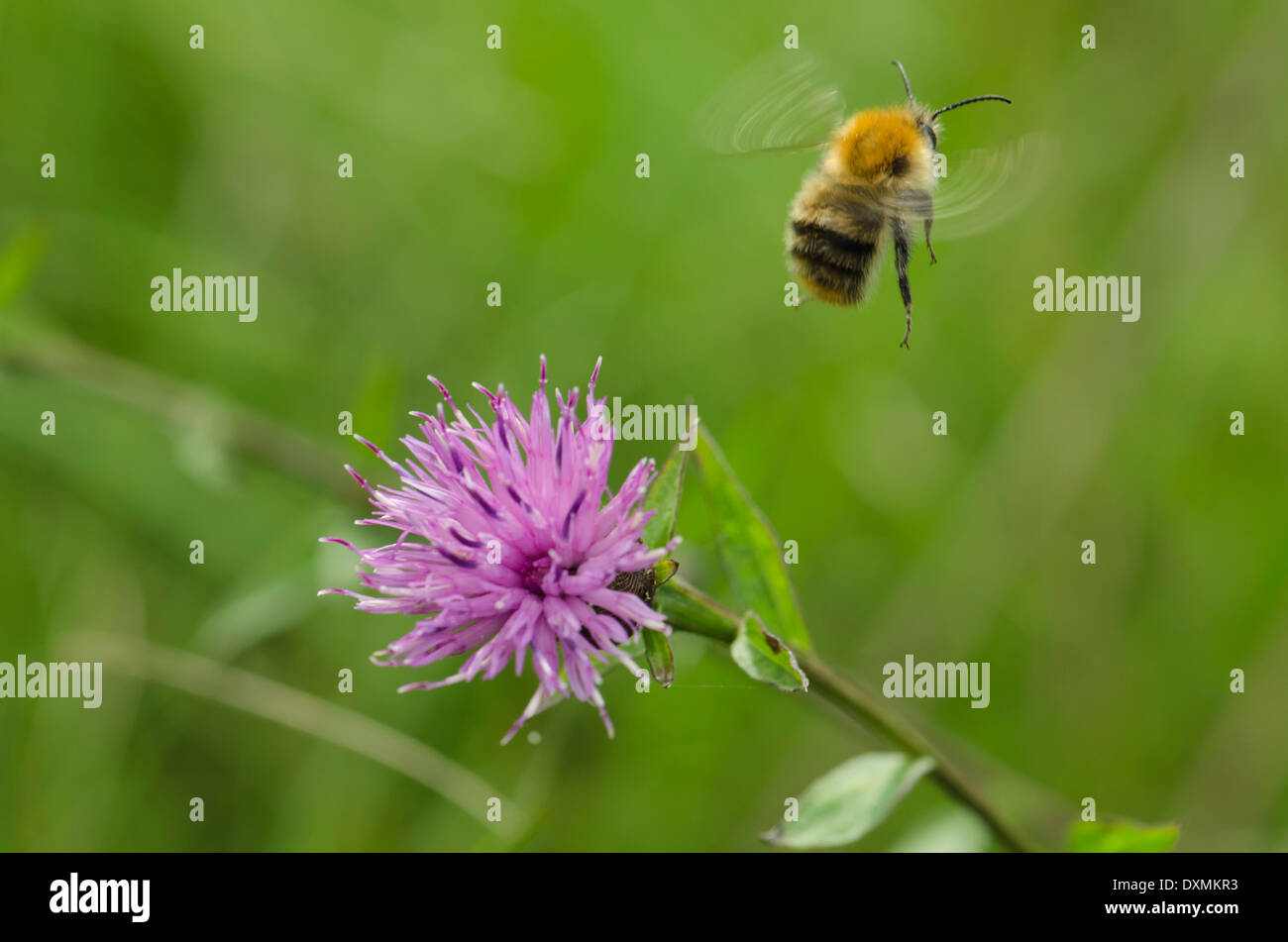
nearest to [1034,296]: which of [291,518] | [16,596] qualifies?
[291,518]

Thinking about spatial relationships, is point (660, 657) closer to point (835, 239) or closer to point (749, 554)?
point (749, 554)

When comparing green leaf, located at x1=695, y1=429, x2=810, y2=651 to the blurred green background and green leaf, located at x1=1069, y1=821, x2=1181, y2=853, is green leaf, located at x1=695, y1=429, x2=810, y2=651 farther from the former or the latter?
the blurred green background

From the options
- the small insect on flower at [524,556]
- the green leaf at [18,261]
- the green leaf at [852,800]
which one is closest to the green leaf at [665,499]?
the small insect on flower at [524,556]

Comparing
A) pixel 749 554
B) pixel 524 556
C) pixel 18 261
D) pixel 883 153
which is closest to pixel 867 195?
pixel 883 153

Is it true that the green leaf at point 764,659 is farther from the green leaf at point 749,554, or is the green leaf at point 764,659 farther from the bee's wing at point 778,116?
the bee's wing at point 778,116
